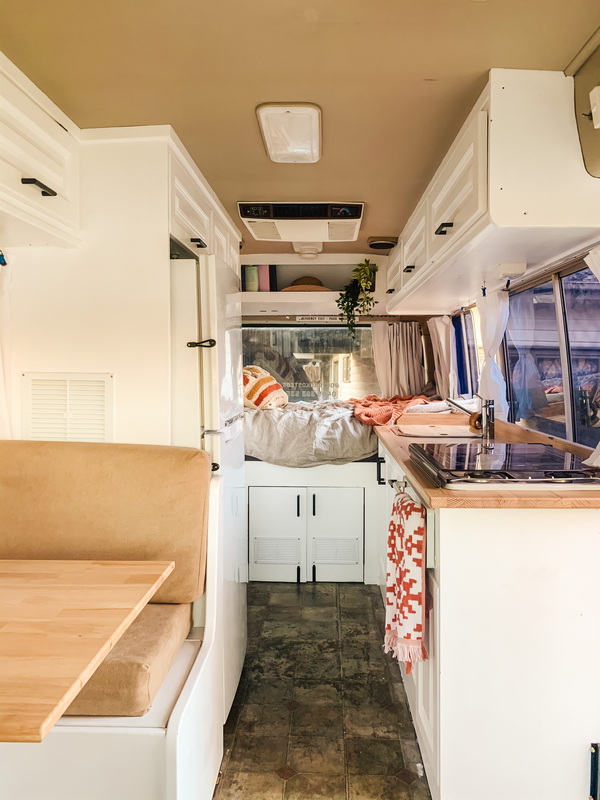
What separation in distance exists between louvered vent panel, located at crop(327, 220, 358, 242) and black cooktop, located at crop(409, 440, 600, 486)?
151cm

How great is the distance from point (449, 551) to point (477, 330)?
255cm

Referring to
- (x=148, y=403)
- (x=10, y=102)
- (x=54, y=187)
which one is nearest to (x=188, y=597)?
(x=148, y=403)

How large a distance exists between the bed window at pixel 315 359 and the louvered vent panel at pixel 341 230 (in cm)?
139

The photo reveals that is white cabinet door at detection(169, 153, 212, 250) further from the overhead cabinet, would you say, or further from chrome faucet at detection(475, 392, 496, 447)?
chrome faucet at detection(475, 392, 496, 447)

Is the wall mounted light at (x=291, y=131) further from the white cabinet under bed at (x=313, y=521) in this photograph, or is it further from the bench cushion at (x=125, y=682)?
the white cabinet under bed at (x=313, y=521)

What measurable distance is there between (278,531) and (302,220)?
1947 mm

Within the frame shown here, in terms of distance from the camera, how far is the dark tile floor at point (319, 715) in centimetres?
165

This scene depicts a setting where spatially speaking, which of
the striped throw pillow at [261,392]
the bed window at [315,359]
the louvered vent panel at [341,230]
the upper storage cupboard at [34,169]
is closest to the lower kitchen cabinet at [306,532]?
the striped throw pillow at [261,392]

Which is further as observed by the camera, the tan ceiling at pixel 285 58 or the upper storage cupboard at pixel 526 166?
the upper storage cupboard at pixel 526 166

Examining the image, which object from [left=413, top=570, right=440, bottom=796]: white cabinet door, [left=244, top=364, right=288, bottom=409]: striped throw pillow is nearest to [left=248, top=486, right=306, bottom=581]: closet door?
[left=244, top=364, right=288, bottom=409]: striped throw pillow

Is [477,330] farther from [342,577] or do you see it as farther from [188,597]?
[188,597]

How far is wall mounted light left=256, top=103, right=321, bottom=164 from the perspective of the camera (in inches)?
66.9

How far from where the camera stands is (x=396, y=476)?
2.42 metres

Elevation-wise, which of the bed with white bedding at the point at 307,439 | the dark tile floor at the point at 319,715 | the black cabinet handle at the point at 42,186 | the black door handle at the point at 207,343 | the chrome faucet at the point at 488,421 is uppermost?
the black cabinet handle at the point at 42,186
